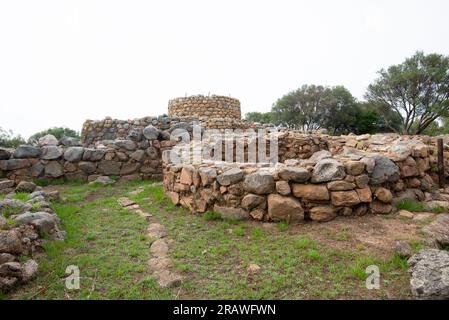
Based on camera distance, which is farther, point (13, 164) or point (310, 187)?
point (13, 164)

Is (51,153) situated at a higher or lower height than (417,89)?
lower

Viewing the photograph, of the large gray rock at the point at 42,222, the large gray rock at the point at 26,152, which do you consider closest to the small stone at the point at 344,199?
the large gray rock at the point at 42,222

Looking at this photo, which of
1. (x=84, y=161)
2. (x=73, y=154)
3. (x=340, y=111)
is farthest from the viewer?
(x=340, y=111)

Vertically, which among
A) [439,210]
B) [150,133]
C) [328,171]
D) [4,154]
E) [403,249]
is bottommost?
[403,249]

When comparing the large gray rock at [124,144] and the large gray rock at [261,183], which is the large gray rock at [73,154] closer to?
the large gray rock at [124,144]

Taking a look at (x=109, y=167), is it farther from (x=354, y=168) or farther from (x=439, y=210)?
(x=439, y=210)

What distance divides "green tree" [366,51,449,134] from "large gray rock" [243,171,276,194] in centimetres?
2112

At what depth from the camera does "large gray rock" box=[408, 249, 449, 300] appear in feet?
8.56

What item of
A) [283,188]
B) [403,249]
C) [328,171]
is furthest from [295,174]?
[403,249]

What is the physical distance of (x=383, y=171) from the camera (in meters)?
4.91

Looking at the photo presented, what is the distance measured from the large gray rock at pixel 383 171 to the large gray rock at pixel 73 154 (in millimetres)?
7407

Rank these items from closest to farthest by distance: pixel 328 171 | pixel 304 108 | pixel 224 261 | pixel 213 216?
pixel 224 261 → pixel 328 171 → pixel 213 216 → pixel 304 108

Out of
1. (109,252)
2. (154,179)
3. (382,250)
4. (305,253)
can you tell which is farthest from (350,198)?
(154,179)

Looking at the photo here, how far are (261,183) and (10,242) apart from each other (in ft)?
10.5
